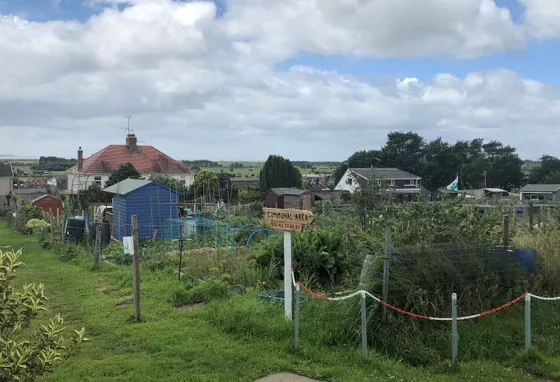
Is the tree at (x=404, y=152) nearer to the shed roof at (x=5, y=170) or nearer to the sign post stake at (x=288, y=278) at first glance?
the shed roof at (x=5, y=170)

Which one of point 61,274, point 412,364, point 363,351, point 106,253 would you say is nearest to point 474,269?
point 412,364

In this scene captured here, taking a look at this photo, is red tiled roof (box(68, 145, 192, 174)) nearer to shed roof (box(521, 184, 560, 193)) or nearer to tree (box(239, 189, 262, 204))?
tree (box(239, 189, 262, 204))

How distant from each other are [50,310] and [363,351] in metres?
5.85

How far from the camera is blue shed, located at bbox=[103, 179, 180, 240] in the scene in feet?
63.8

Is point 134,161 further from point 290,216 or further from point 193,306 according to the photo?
point 290,216

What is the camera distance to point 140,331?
7238mm

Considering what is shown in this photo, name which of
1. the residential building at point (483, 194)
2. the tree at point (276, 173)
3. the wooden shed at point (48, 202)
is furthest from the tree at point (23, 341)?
the tree at point (276, 173)

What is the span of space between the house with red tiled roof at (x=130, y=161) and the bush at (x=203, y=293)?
43.9 meters

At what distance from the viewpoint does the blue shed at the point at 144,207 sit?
63.8 ft

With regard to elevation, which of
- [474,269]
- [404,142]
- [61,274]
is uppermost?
[404,142]

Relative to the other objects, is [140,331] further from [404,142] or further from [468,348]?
[404,142]

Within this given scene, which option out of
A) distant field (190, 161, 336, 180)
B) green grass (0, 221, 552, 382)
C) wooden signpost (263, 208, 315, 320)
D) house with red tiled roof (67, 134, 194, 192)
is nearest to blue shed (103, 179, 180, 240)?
green grass (0, 221, 552, 382)

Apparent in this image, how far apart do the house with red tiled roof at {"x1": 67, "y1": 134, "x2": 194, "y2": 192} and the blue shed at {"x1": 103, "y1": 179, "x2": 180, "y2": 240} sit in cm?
3196

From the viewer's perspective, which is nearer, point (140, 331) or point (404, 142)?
point (140, 331)
